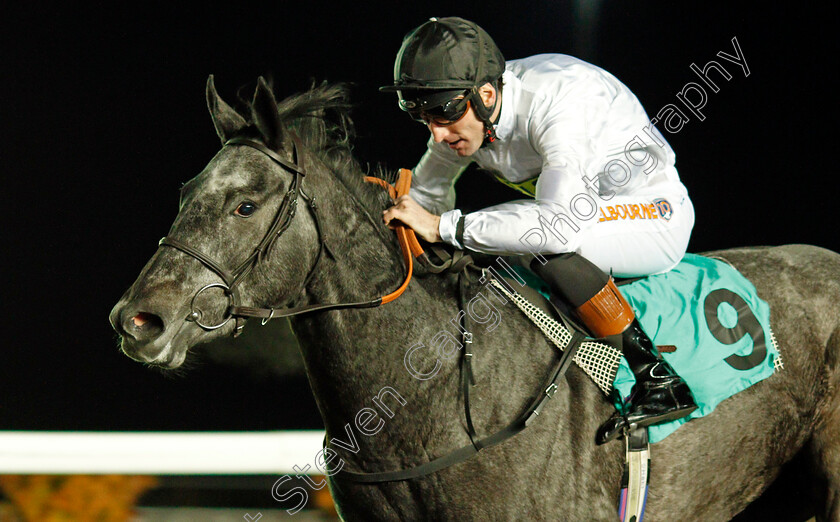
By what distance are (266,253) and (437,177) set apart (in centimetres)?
100

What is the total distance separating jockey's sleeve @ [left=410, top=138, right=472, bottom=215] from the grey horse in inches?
18.6

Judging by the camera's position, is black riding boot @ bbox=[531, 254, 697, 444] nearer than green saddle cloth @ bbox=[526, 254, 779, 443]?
Yes

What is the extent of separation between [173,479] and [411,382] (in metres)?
2.46

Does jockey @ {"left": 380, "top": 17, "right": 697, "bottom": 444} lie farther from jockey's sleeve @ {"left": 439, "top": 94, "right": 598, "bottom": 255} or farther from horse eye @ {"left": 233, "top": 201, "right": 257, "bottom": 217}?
horse eye @ {"left": 233, "top": 201, "right": 257, "bottom": 217}

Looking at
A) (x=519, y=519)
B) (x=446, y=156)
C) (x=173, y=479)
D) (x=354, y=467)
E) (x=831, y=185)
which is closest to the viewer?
(x=519, y=519)

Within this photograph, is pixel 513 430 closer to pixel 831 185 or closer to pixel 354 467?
pixel 354 467

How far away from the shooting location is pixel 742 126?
3547 millimetres

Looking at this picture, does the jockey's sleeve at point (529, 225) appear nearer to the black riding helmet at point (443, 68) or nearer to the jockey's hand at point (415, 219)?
the jockey's hand at point (415, 219)

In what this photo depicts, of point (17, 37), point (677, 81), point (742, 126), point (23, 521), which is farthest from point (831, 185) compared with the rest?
point (23, 521)

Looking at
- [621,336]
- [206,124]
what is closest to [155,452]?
[206,124]

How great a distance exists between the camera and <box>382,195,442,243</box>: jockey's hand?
209 cm

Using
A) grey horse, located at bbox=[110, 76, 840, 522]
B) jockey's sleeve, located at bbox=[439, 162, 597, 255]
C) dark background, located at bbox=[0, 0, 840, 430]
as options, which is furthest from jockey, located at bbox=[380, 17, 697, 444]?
dark background, located at bbox=[0, 0, 840, 430]

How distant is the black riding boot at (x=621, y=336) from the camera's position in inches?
82.2

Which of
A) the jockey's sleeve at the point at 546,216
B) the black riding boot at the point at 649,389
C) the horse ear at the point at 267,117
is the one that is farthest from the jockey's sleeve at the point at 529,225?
the horse ear at the point at 267,117
